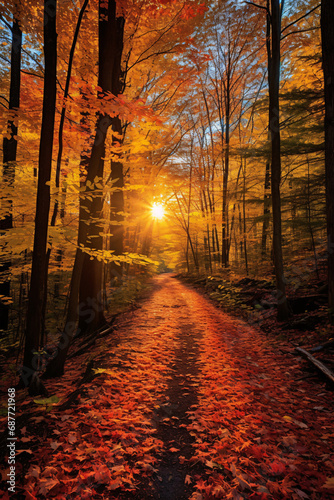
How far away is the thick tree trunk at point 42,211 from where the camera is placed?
3506 mm

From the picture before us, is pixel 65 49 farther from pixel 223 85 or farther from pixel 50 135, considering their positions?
pixel 223 85

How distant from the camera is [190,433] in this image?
2971mm

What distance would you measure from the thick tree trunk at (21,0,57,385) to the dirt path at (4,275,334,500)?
1.14 m

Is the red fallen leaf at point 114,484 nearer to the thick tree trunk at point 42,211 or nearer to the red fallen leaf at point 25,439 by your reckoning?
the red fallen leaf at point 25,439

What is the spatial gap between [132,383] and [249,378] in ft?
7.28

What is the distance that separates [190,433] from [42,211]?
12.8ft

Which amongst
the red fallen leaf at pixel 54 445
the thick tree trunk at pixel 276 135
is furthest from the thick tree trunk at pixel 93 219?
the thick tree trunk at pixel 276 135

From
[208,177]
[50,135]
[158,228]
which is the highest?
[208,177]

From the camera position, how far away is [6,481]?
2.06 metres

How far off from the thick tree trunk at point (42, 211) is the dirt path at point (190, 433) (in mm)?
1145

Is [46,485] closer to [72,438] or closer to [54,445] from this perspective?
[54,445]

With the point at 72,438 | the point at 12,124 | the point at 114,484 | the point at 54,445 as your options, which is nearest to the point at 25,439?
the point at 54,445

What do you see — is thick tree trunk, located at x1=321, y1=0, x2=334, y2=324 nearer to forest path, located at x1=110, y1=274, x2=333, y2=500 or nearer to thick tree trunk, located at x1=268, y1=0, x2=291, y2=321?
thick tree trunk, located at x1=268, y1=0, x2=291, y2=321

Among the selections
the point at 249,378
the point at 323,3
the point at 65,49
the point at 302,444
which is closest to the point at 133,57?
the point at 65,49
